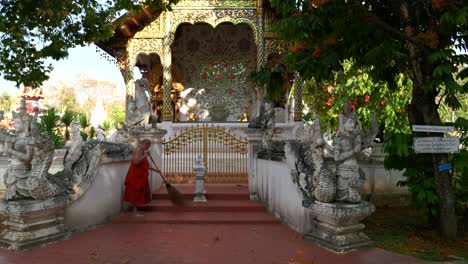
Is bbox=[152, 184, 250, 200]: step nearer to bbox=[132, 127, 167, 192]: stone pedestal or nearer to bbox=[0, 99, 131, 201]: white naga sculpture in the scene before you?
bbox=[132, 127, 167, 192]: stone pedestal

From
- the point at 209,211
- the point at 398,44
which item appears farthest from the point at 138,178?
the point at 398,44

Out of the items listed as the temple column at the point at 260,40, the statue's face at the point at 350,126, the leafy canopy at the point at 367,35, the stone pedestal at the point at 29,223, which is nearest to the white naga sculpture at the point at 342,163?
the statue's face at the point at 350,126

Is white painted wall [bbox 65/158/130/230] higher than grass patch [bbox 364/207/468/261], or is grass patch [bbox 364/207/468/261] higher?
white painted wall [bbox 65/158/130/230]

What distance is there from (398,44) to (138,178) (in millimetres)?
5320

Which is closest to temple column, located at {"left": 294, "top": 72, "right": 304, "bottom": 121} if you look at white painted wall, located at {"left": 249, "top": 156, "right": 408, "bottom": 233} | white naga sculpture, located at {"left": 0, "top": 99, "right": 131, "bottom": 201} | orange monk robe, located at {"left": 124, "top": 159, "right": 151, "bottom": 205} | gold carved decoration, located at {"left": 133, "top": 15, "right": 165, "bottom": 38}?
white painted wall, located at {"left": 249, "top": 156, "right": 408, "bottom": 233}

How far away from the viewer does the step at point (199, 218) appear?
7359 mm

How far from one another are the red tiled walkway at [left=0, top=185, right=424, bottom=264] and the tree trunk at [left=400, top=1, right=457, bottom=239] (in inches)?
65.5

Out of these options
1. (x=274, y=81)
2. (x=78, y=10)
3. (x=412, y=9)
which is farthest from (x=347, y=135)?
(x=78, y=10)

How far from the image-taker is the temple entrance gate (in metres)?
10.5

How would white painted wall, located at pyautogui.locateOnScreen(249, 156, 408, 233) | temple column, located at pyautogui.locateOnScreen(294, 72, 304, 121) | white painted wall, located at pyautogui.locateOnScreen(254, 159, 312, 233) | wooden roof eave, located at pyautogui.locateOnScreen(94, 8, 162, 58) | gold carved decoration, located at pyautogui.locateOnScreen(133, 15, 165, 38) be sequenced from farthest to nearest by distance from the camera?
gold carved decoration, located at pyautogui.locateOnScreen(133, 15, 165, 38)
temple column, located at pyautogui.locateOnScreen(294, 72, 304, 121)
wooden roof eave, located at pyautogui.locateOnScreen(94, 8, 162, 58)
white painted wall, located at pyautogui.locateOnScreen(249, 156, 408, 233)
white painted wall, located at pyautogui.locateOnScreen(254, 159, 312, 233)

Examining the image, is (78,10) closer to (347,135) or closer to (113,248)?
(113,248)

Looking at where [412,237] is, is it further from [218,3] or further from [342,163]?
[218,3]

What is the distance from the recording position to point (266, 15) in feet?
50.9

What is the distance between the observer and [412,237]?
21.4 ft
